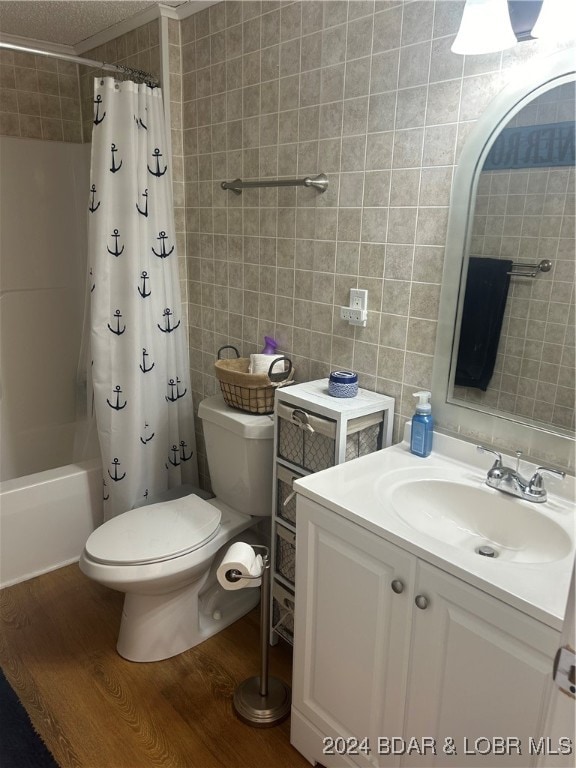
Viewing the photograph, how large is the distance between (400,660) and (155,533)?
953 mm

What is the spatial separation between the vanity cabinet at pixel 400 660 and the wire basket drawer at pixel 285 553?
0.33 m

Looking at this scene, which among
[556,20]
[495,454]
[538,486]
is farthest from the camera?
[495,454]

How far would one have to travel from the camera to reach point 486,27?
4.41 ft

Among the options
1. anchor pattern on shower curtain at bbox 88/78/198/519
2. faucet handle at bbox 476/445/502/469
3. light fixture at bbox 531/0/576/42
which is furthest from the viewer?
anchor pattern on shower curtain at bbox 88/78/198/519

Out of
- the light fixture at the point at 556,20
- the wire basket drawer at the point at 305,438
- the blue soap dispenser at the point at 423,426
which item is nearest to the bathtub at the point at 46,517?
the wire basket drawer at the point at 305,438

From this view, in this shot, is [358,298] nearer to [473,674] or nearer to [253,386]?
[253,386]

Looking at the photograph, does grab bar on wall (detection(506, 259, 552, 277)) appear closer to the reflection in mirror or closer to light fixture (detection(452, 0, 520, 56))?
the reflection in mirror

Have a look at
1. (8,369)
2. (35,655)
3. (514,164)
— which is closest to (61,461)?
(8,369)

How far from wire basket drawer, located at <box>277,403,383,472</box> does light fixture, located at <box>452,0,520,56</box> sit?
3.30 ft

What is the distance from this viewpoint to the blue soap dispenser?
164 cm

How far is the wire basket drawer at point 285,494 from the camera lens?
1845 mm

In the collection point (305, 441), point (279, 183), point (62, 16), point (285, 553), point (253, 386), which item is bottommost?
point (285, 553)

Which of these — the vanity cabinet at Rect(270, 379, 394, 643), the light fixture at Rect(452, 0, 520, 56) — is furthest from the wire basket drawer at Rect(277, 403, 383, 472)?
the light fixture at Rect(452, 0, 520, 56)

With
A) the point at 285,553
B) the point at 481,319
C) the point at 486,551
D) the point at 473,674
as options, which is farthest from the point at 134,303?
the point at 473,674
